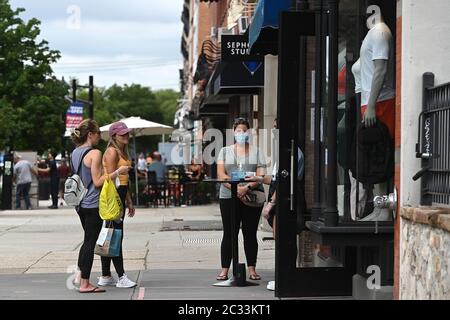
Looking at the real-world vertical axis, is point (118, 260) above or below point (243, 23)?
below

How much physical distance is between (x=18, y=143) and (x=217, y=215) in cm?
3516

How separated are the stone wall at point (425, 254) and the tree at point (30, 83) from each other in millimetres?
51104

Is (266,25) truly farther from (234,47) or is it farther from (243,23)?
(243,23)

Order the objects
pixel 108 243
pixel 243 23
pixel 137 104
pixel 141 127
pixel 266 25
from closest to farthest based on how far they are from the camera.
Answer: pixel 266 25 → pixel 108 243 → pixel 243 23 → pixel 141 127 → pixel 137 104

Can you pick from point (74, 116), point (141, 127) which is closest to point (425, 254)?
point (141, 127)

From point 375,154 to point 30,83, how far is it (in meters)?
52.5

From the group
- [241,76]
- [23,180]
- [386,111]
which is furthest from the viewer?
[23,180]

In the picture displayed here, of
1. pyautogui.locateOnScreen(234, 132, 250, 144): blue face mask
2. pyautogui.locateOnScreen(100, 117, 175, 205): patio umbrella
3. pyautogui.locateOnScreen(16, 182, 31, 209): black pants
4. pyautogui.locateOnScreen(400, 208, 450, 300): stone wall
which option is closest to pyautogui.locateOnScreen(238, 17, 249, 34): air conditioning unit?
pyautogui.locateOnScreen(100, 117, 175, 205): patio umbrella

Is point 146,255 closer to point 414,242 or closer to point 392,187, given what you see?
point 392,187

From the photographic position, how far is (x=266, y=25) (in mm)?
10008

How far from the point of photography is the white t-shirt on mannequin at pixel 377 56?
317 inches

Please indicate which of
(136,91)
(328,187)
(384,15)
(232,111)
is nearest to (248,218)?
(328,187)

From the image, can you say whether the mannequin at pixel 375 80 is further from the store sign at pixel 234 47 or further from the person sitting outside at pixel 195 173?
the person sitting outside at pixel 195 173

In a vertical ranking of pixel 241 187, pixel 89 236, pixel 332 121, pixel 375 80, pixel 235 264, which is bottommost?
pixel 235 264
